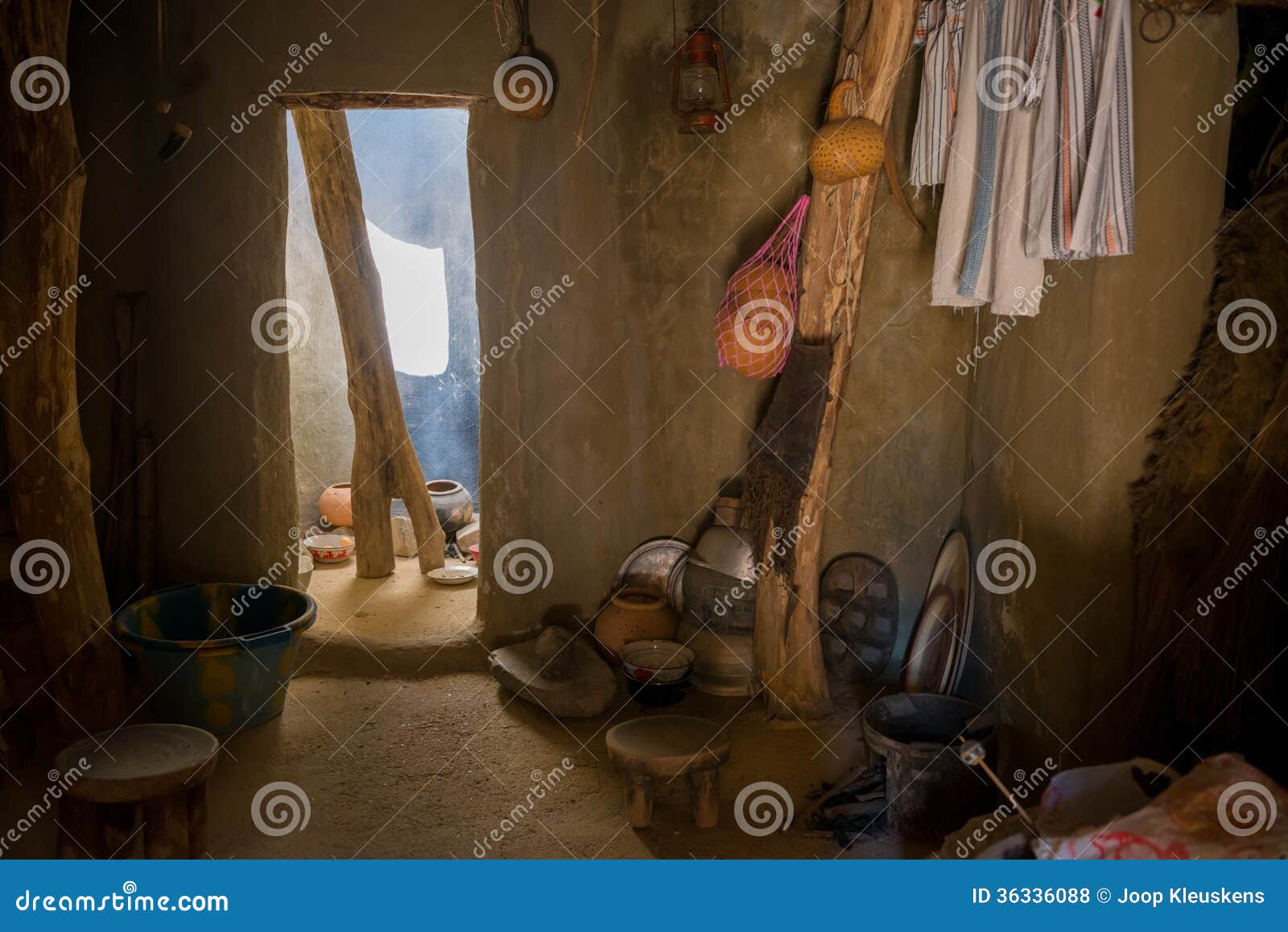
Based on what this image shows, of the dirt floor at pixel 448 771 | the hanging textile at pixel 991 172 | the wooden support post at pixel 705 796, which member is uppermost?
the hanging textile at pixel 991 172

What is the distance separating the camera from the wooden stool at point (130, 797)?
282 centimetres

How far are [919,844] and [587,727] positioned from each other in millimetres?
1530

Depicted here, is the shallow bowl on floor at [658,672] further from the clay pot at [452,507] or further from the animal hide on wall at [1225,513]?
the clay pot at [452,507]

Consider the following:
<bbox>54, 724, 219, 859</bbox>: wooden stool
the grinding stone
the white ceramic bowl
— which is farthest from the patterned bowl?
<bbox>54, 724, 219, 859</bbox>: wooden stool

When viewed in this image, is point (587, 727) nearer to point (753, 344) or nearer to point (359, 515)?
point (753, 344)

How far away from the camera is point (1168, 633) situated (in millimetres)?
2895

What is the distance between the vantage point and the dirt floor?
11.6 feet

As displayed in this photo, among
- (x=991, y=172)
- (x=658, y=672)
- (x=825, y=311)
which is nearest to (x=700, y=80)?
(x=825, y=311)

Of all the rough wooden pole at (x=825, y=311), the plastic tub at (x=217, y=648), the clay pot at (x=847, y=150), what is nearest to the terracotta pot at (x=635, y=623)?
the rough wooden pole at (x=825, y=311)

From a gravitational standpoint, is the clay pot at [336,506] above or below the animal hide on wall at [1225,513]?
below

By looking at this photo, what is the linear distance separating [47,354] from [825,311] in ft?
9.84

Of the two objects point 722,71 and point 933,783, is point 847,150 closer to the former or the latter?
point 722,71

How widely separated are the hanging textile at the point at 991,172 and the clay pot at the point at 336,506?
518cm

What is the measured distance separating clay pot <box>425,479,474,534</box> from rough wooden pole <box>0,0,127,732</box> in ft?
10.8
